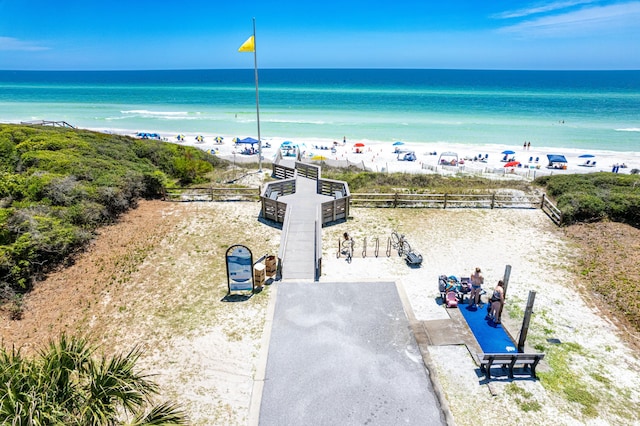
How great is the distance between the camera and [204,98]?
101125 millimetres

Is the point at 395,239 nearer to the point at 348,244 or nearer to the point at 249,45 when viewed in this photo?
the point at 348,244

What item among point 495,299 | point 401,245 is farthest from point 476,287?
point 401,245

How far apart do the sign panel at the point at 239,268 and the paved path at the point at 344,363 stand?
1.13 metres

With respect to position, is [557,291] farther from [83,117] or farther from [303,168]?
[83,117]

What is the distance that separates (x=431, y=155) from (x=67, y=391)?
40824 millimetres

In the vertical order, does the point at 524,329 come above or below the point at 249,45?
below

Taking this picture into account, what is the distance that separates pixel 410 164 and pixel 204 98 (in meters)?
78.4

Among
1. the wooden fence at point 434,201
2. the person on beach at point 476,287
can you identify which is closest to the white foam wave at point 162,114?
the wooden fence at point 434,201

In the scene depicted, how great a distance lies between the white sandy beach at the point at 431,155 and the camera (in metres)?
35.5

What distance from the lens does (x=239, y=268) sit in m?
12.0

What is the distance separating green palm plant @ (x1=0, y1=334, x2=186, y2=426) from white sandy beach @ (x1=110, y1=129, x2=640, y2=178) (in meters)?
28.6

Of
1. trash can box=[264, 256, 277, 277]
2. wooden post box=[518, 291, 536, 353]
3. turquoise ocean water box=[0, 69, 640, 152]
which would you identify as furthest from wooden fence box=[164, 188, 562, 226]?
turquoise ocean water box=[0, 69, 640, 152]

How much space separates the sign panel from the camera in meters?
11.9

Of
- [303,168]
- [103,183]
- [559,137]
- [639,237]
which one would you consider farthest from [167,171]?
[559,137]
